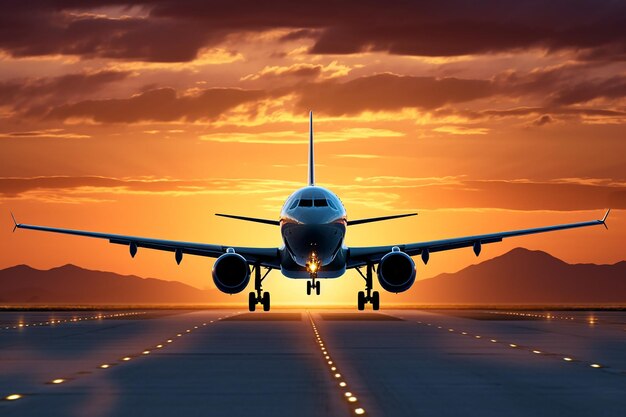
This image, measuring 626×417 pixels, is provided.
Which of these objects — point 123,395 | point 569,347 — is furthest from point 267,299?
point 123,395

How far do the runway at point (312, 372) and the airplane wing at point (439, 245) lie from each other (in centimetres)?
1961

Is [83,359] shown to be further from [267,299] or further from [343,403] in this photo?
[267,299]

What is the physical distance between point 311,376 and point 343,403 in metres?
6.26

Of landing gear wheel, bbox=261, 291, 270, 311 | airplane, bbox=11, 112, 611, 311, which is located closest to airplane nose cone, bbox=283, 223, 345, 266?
airplane, bbox=11, 112, 611, 311

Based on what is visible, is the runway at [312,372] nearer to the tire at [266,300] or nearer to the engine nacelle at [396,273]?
the engine nacelle at [396,273]

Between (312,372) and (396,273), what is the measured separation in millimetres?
40030

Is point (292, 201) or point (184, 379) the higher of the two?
point (292, 201)

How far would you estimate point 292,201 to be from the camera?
66625mm

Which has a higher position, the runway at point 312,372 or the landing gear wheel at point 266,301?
the landing gear wheel at point 266,301

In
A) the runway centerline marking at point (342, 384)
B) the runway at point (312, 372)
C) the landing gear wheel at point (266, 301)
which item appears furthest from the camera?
the landing gear wheel at point (266, 301)

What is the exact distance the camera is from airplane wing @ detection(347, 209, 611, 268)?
7343cm

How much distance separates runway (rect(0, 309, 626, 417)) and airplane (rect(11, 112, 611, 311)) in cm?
1193

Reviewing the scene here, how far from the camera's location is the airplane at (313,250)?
64938 mm

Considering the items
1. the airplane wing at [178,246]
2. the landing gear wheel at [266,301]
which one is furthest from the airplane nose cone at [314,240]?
the landing gear wheel at [266,301]
